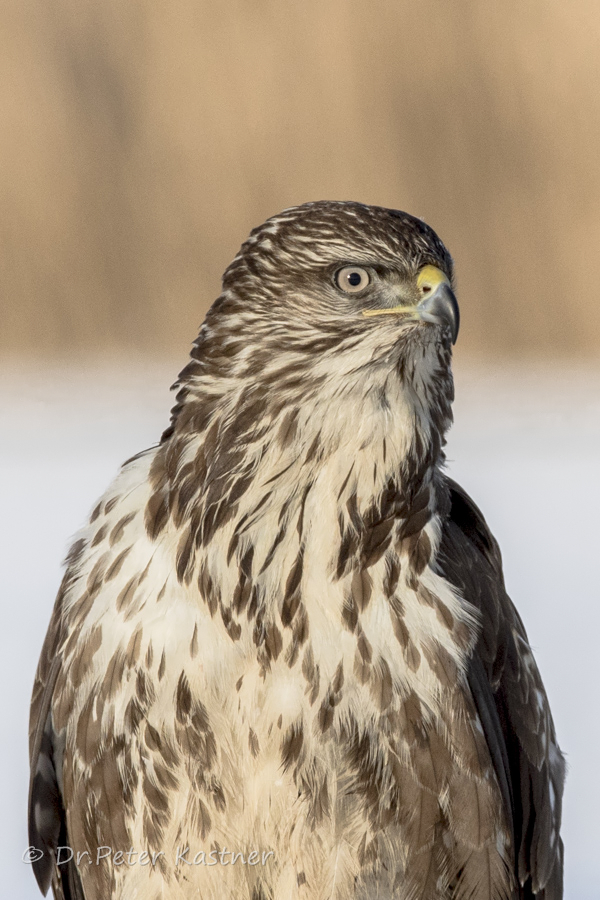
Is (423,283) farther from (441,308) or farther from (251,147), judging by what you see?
(251,147)

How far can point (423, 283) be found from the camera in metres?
2.33

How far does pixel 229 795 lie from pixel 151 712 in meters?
0.23

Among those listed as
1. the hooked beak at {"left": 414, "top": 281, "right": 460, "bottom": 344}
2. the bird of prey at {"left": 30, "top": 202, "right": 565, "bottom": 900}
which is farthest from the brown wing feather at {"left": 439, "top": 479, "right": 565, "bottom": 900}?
the hooked beak at {"left": 414, "top": 281, "right": 460, "bottom": 344}

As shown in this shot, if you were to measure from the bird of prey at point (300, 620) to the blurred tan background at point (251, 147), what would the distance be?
0.88 meters

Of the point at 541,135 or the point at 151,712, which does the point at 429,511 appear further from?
the point at 541,135

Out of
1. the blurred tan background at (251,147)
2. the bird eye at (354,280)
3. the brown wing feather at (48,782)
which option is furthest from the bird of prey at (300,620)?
the blurred tan background at (251,147)

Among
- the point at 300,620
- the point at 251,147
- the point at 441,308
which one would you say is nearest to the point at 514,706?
the point at 300,620

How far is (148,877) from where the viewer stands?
2539 millimetres

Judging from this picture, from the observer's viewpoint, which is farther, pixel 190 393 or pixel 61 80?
pixel 61 80

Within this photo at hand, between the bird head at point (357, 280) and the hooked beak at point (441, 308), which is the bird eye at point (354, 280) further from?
→ the hooked beak at point (441, 308)

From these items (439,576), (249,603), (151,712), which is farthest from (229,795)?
(439,576)

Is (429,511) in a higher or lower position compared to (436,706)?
higher

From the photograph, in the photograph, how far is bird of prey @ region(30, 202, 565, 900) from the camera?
7.77 feet

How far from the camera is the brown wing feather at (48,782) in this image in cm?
272
